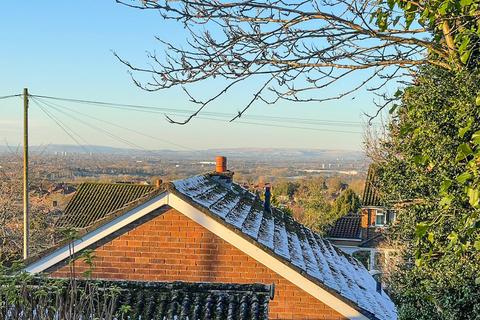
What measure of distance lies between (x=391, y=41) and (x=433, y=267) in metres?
3.63

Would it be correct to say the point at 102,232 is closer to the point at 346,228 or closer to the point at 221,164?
the point at 221,164

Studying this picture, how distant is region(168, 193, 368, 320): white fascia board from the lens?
24.0 ft

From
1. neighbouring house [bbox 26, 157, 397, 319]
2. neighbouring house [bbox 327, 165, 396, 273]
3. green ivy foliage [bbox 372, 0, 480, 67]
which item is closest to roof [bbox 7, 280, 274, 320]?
neighbouring house [bbox 26, 157, 397, 319]

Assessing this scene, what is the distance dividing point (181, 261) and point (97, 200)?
67.0 feet

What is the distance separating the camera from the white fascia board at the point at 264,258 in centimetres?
731

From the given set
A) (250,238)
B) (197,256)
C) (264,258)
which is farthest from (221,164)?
(264,258)

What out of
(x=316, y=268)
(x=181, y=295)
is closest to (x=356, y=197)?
(x=316, y=268)

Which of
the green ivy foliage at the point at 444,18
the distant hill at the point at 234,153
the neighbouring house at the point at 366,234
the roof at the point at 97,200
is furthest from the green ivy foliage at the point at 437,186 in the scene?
the distant hill at the point at 234,153

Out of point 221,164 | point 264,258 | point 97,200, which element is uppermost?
point 221,164

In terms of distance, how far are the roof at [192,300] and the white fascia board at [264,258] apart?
1111 mm

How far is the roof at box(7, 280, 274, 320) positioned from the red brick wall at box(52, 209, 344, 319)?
1133 millimetres

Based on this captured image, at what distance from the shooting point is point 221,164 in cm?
1298

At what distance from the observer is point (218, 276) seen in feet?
25.6

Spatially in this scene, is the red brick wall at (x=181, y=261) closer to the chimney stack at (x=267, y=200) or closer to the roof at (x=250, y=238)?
the roof at (x=250, y=238)
